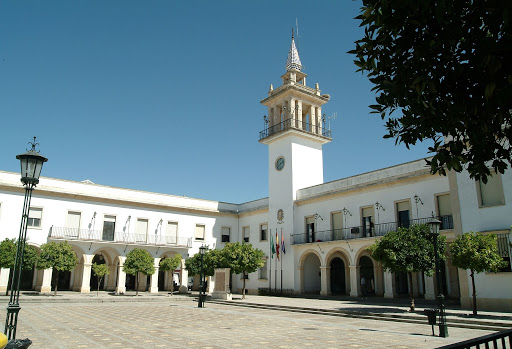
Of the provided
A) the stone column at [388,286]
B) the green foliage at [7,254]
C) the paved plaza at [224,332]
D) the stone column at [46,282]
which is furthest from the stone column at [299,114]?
the green foliage at [7,254]

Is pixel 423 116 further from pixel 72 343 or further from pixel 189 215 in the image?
pixel 189 215

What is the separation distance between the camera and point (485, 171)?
4.30 metres

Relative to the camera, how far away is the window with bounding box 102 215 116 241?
3184 centimetres

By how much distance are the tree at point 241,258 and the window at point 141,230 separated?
9271 mm

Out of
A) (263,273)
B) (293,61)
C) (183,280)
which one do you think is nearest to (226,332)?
(263,273)

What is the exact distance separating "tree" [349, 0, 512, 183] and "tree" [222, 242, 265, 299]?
75.3 feet

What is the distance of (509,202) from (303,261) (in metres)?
15.7

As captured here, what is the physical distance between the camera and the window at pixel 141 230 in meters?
33.2

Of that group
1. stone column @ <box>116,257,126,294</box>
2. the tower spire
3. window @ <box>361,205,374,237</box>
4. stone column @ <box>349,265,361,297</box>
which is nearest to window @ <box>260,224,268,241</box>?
stone column @ <box>349,265,361,297</box>

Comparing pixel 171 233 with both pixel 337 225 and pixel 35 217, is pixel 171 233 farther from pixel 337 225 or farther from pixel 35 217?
pixel 337 225

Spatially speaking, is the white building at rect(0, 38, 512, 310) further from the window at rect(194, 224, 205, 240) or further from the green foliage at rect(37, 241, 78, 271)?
the green foliage at rect(37, 241, 78, 271)

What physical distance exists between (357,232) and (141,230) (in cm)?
1781

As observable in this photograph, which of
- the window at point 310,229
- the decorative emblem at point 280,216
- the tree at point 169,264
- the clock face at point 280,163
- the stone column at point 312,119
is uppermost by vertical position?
the stone column at point 312,119

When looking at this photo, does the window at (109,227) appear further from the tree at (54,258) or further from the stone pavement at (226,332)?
the stone pavement at (226,332)
